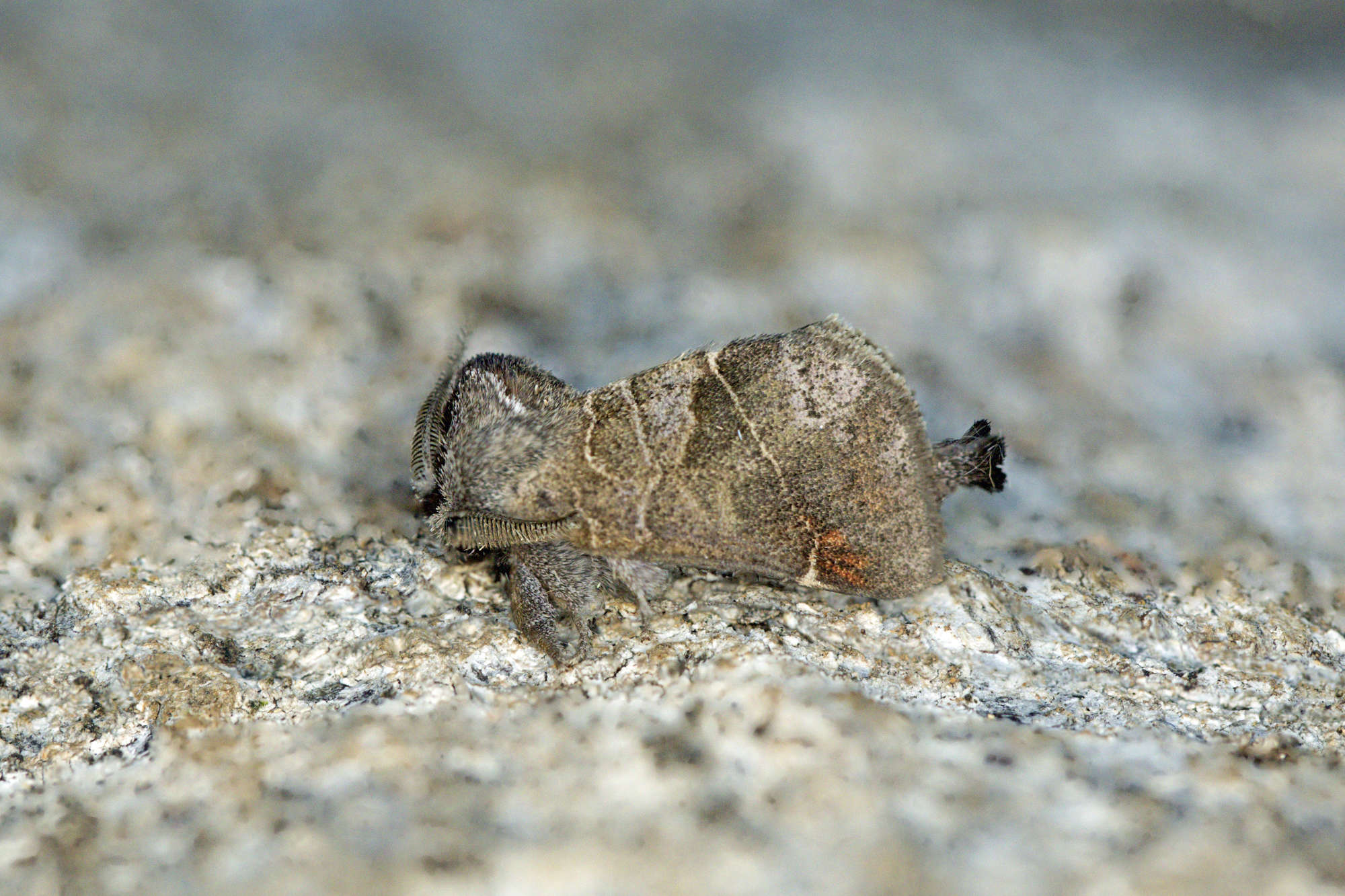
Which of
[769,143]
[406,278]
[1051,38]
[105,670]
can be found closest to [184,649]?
[105,670]

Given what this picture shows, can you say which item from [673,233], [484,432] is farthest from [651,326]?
[484,432]

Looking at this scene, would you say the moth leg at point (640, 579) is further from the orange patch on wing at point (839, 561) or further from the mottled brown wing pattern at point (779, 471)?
the orange patch on wing at point (839, 561)

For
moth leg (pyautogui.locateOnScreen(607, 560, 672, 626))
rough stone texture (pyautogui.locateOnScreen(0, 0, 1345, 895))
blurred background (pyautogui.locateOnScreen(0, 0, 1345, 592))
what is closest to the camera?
rough stone texture (pyautogui.locateOnScreen(0, 0, 1345, 895))

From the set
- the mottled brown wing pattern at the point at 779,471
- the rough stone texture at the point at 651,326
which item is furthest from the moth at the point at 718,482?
the rough stone texture at the point at 651,326

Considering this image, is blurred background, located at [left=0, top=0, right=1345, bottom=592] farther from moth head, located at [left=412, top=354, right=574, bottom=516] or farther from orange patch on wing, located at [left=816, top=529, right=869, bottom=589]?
orange patch on wing, located at [left=816, top=529, right=869, bottom=589]

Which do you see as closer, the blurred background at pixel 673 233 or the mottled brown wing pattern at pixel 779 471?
the mottled brown wing pattern at pixel 779 471

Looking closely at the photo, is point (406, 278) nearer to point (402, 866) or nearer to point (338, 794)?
point (338, 794)

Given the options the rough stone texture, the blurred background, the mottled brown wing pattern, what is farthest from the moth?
the blurred background
